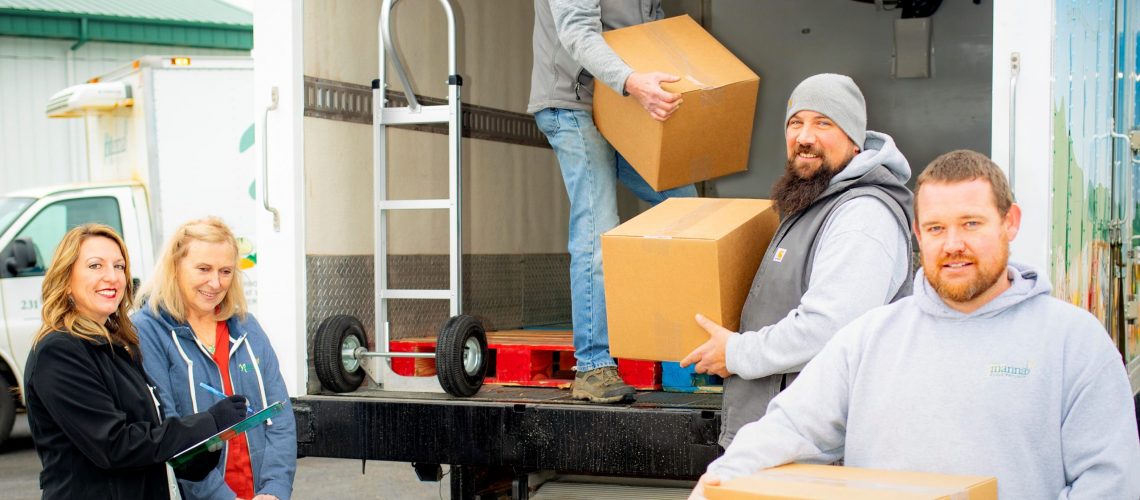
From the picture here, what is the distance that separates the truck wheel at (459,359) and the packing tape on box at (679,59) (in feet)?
3.58

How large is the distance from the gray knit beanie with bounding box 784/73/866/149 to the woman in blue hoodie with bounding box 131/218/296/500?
Result: 1.59m

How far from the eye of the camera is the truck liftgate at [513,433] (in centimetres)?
360

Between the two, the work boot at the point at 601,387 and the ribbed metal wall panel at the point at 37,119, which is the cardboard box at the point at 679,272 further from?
the ribbed metal wall panel at the point at 37,119

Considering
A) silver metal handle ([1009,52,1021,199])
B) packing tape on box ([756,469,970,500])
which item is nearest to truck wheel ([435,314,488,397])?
silver metal handle ([1009,52,1021,199])

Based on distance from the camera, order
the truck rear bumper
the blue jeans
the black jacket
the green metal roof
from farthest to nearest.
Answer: the green metal roof, the blue jeans, the truck rear bumper, the black jacket

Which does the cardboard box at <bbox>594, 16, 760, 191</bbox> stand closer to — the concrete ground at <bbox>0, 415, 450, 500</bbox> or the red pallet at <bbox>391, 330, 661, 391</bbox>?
the red pallet at <bbox>391, 330, 661, 391</bbox>

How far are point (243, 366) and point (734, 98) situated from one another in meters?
1.70

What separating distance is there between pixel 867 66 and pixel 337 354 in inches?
135

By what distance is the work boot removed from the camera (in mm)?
3848

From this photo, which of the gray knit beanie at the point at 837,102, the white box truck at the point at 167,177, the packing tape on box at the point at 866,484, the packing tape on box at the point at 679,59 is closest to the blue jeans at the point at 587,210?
the packing tape on box at the point at 679,59

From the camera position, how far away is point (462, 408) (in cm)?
390

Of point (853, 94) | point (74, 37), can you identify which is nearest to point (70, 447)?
point (853, 94)

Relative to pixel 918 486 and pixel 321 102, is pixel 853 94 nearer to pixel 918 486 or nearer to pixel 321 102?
pixel 918 486

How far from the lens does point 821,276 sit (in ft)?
9.28
